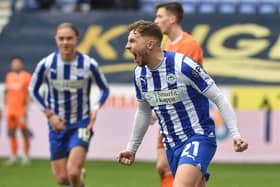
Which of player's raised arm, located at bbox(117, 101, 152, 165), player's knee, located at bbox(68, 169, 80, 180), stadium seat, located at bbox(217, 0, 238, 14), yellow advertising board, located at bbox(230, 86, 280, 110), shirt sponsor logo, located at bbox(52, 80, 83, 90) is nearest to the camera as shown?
player's raised arm, located at bbox(117, 101, 152, 165)

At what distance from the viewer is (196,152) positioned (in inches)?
332

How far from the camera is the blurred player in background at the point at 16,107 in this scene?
19.2 metres

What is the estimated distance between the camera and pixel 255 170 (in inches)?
698

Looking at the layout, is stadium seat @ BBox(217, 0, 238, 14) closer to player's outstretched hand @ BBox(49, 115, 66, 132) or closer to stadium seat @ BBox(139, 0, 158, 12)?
stadium seat @ BBox(139, 0, 158, 12)

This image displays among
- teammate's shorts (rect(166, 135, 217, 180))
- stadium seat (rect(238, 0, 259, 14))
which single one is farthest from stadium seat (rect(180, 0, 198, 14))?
teammate's shorts (rect(166, 135, 217, 180))

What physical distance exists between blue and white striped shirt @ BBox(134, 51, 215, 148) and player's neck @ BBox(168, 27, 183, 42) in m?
1.83

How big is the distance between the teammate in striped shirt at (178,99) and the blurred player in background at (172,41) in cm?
129

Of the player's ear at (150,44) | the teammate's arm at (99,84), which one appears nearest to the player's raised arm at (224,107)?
the player's ear at (150,44)

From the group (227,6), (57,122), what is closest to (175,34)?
(57,122)

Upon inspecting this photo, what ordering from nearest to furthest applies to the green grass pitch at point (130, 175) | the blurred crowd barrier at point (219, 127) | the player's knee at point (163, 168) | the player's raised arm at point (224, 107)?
the player's raised arm at point (224, 107) → the player's knee at point (163, 168) → the green grass pitch at point (130, 175) → the blurred crowd barrier at point (219, 127)

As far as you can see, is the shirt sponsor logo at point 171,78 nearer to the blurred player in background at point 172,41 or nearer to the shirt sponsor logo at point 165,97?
the shirt sponsor logo at point 165,97

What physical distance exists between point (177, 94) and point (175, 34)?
205 centimetres

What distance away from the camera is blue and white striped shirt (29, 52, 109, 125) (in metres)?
11.3

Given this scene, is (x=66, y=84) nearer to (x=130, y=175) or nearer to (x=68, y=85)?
(x=68, y=85)
